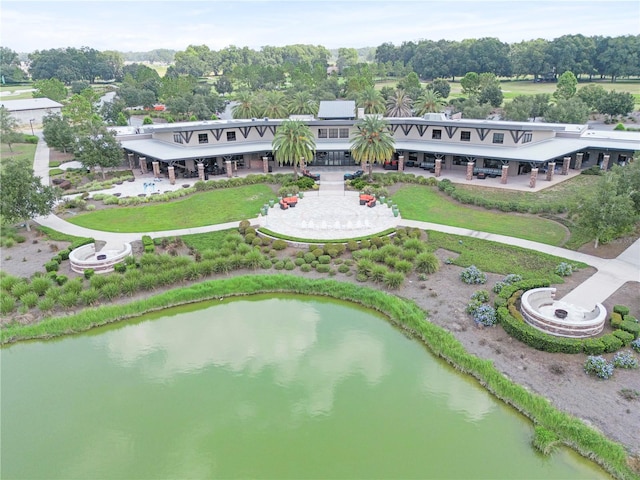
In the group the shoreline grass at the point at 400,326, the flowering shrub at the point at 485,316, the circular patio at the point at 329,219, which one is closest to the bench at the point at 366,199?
the circular patio at the point at 329,219

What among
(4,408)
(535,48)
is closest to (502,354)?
(4,408)

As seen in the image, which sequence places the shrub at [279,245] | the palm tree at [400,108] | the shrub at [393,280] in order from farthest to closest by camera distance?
the palm tree at [400,108]
the shrub at [279,245]
the shrub at [393,280]

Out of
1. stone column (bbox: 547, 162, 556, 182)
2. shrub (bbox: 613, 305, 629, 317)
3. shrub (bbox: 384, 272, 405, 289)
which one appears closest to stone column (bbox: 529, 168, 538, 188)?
stone column (bbox: 547, 162, 556, 182)

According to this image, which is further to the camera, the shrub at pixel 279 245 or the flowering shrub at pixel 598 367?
the shrub at pixel 279 245

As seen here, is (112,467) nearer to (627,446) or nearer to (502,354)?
(502,354)

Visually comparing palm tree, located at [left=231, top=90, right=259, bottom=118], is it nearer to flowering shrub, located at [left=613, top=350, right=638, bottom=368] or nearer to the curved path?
the curved path

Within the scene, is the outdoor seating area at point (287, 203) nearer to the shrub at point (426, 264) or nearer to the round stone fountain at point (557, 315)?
the shrub at point (426, 264)
